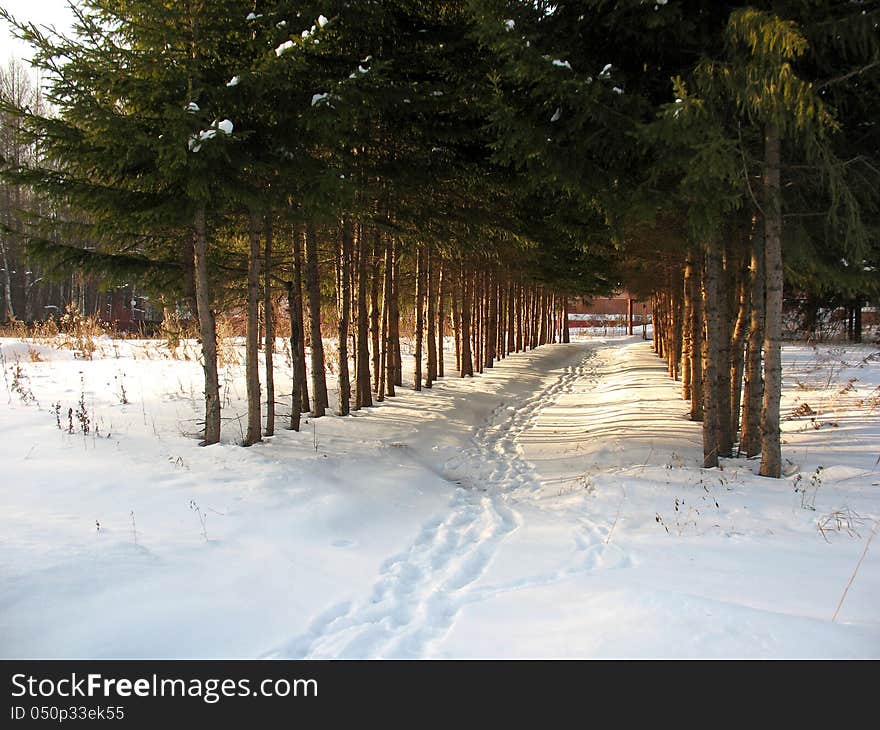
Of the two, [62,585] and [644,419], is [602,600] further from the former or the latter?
[644,419]

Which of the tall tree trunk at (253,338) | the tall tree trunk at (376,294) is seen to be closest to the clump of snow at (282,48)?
the tall tree trunk at (253,338)

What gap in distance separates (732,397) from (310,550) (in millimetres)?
8315

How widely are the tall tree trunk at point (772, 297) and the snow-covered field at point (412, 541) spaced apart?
0.61 meters

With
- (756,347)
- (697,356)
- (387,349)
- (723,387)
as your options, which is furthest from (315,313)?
(697,356)

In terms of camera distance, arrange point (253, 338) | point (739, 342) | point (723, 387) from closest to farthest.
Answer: point (253, 338) → point (723, 387) → point (739, 342)

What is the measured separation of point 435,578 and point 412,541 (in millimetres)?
997

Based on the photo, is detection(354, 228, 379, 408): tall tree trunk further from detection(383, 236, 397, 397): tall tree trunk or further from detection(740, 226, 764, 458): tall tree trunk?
detection(740, 226, 764, 458): tall tree trunk

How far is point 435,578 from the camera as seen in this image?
518 cm

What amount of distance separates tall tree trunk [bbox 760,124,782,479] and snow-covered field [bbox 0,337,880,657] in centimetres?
61

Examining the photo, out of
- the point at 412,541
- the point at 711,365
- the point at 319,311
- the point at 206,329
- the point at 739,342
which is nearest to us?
the point at 412,541

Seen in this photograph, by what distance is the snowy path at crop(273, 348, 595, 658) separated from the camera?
4039 mm

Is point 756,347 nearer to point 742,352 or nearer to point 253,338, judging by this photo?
point 742,352
